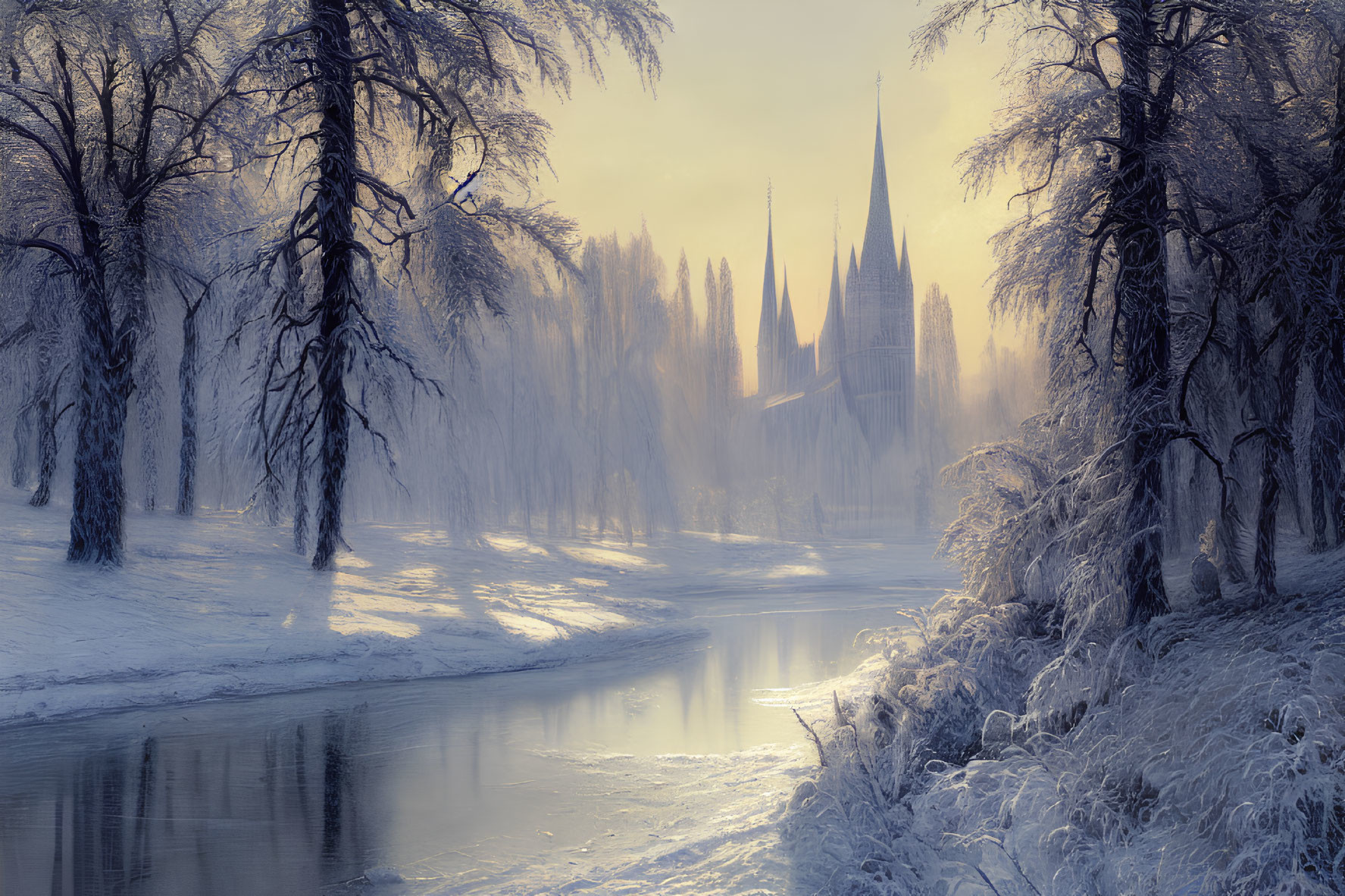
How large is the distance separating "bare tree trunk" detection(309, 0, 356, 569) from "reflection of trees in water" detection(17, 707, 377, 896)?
575 centimetres

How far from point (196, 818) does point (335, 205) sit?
29.8ft

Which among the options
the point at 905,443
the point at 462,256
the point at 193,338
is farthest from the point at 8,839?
the point at 905,443

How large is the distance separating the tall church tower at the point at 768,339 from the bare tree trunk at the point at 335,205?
1089 inches

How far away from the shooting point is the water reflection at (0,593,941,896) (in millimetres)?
5496

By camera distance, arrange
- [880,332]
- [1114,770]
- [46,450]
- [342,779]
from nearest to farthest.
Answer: [1114,770] < [342,779] < [46,450] < [880,332]

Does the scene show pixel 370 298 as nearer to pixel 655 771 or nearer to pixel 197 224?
pixel 197 224

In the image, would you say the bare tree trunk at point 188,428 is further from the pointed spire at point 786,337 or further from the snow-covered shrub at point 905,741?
the pointed spire at point 786,337

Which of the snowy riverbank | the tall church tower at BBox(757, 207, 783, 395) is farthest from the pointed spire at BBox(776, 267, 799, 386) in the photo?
the snowy riverbank

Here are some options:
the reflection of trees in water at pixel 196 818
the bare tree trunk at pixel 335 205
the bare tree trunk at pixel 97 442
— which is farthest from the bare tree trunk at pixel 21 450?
the reflection of trees in water at pixel 196 818

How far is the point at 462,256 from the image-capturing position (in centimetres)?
1440

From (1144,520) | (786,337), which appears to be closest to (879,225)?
(786,337)

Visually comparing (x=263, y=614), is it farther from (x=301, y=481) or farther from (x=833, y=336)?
(x=833, y=336)

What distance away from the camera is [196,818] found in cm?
627

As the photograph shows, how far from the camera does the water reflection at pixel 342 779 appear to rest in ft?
18.0
